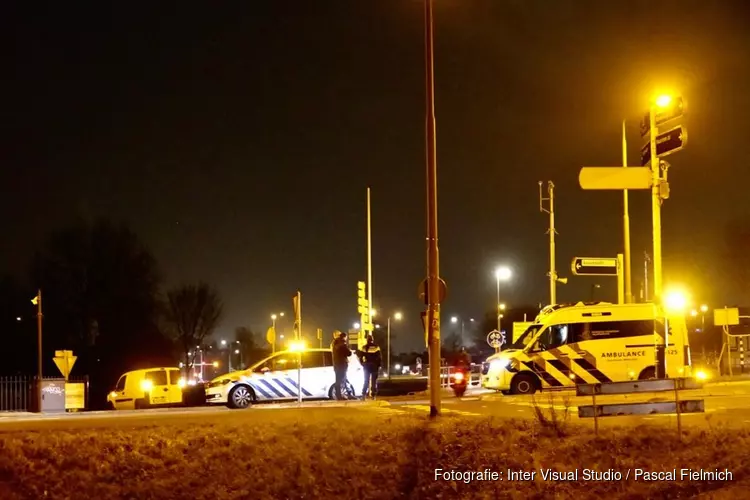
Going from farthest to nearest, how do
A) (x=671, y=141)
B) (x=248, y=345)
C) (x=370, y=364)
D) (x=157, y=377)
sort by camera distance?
(x=248, y=345)
(x=157, y=377)
(x=370, y=364)
(x=671, y=141)

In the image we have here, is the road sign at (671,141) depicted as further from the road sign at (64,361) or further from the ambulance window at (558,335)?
the road sign at (64,361)

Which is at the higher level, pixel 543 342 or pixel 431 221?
pixel 431 221

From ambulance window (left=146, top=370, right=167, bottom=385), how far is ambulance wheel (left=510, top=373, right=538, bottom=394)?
53.0ft

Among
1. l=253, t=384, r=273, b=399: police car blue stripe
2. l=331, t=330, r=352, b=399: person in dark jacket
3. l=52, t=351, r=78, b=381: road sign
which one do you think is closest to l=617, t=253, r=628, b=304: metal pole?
l=331, t=330, r=352, b=399: person in dark jacket

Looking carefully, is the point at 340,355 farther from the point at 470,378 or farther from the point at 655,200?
the point at 470,378

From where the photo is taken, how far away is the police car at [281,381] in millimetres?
24297

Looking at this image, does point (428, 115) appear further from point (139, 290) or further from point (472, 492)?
point (139, 290)

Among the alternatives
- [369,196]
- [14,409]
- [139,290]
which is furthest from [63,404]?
[139,290]

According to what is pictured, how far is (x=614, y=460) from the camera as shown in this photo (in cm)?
1041

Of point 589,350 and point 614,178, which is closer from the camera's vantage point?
point 614,178

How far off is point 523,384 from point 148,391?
53.9 feet

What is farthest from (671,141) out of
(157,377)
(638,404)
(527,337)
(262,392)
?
(157,377)

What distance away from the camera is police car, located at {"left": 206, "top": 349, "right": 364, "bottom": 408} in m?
24.3

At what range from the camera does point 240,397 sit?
24.3 metres
